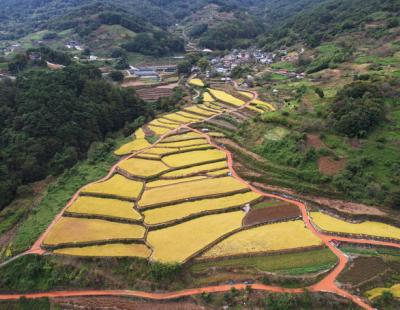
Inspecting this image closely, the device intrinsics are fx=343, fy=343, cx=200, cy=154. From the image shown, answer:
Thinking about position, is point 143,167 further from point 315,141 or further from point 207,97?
point 207,97

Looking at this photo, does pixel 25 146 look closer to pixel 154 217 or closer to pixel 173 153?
pixel 173 153

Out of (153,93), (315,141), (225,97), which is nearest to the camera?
(315,141)

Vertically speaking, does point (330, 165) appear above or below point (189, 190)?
above

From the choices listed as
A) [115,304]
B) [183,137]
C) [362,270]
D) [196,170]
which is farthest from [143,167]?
[362,270]

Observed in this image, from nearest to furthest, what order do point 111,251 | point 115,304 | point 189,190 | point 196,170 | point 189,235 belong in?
point 115,304 → point 111,251 → point 189,235 → point 189,190 → point 196,170

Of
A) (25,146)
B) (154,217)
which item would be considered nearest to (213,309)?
(154,217)

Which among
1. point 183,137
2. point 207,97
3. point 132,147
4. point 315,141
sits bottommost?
point 132,147

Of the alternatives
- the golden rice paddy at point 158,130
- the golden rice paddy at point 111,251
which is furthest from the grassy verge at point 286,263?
the golden rice paddy at point 158,130
